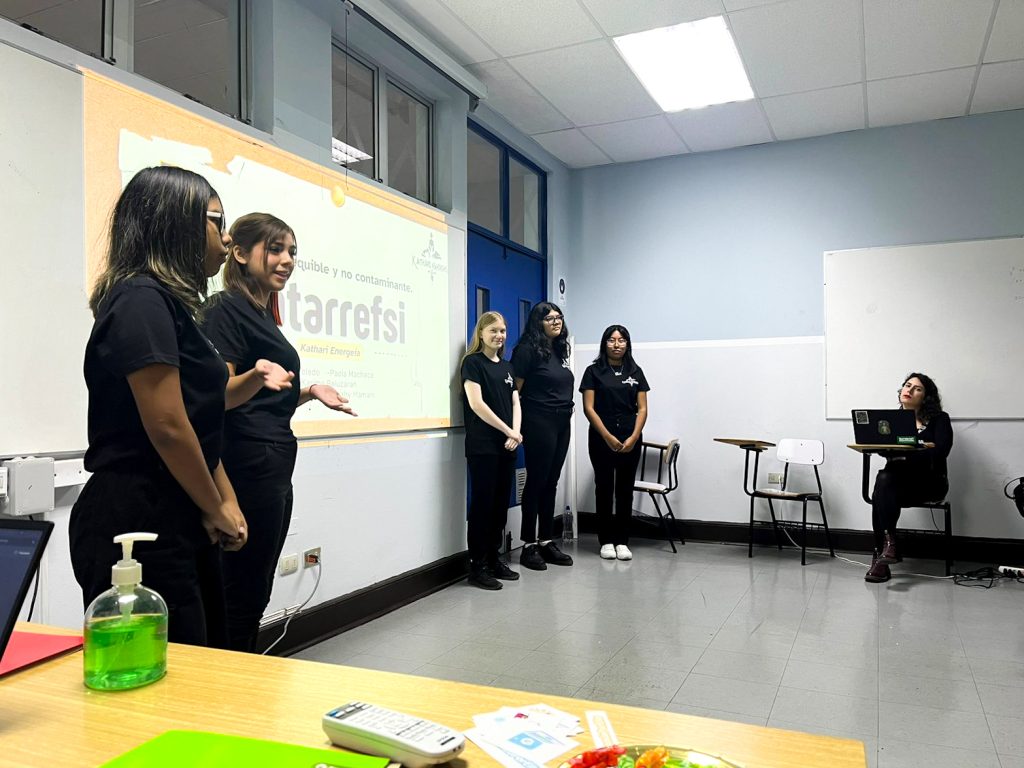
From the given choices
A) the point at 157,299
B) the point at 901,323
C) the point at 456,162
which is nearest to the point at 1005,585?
the point at 901,323

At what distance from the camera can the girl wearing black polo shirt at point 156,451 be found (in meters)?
1.33

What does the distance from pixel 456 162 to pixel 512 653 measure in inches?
109

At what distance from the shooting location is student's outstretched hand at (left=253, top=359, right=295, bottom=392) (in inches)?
87.7

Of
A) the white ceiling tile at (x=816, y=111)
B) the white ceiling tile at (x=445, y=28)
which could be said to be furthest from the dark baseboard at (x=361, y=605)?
the white ceiling tile at (x=816, y=111)

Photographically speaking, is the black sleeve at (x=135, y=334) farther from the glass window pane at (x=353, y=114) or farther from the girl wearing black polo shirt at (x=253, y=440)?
the glass window pane at (x=353, y=114)

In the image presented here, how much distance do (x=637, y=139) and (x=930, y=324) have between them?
2360 mm

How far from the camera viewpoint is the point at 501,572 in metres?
4.35

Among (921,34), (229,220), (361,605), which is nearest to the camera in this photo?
(229,220)

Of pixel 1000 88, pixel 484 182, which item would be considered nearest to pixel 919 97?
pixel 1000 88

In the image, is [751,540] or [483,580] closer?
[483,580]

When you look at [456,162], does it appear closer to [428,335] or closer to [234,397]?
[428,335]

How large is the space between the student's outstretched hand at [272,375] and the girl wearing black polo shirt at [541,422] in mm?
2539

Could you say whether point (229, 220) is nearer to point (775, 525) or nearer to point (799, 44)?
point (799, 44)

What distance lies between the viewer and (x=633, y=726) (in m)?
0.86
